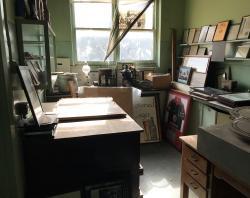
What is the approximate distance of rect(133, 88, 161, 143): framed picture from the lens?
374 centimetres

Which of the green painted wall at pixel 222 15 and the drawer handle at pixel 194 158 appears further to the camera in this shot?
the green painted wall at pixel 222 15

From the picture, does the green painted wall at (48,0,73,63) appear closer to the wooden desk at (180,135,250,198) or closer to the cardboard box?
the cardboard box

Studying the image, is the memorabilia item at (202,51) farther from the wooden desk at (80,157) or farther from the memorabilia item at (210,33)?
the wooden desk at (80,157)

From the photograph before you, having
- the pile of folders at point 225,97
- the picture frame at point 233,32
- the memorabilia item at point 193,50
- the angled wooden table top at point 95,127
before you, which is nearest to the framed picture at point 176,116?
the pile of folders at point 225,97

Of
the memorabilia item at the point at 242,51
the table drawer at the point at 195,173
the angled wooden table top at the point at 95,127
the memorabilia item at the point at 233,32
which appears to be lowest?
the table drawer at the point at 195,173

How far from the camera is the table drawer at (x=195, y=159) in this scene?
1.64 m

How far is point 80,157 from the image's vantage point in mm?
1262

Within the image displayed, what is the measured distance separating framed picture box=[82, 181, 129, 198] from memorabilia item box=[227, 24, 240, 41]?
2458 millimetres

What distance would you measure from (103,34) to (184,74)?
1.58 m

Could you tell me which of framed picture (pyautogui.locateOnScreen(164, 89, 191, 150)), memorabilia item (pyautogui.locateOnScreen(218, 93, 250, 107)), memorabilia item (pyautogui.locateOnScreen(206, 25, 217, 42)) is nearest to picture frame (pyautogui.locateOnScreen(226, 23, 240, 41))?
memorabilia item (pyautogui.locateOnScreen(206, 25, 217, 42))

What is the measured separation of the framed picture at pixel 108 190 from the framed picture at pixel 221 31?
8.33 ft

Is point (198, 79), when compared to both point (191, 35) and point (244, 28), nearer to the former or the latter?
point (191, 35)

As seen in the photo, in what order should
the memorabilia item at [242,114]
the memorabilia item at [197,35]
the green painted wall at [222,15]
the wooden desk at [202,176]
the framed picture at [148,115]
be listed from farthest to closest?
the framed picture at [148,115]
the memorabilia item at [197,35]
the green painted wall at [222,15]
the wooden desk at [202,176]
the memorabilia item at [242,114]

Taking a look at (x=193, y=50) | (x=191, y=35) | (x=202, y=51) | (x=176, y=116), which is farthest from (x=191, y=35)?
(x=176, y=116)
